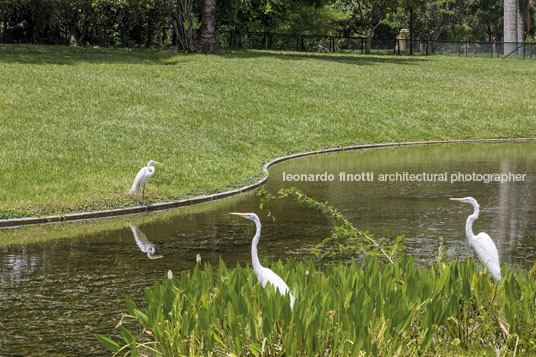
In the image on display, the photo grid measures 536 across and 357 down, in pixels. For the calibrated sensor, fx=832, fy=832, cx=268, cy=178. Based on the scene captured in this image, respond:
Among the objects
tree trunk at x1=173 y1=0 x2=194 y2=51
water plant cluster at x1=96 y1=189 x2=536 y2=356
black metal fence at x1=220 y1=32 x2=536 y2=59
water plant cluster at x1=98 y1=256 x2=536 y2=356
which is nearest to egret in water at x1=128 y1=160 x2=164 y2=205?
water plant cluster at x1=96 y1=189 x2=536 y2=356

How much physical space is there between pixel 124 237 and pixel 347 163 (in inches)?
460

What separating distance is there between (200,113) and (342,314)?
24.6m

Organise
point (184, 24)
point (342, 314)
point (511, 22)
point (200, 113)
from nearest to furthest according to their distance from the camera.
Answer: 1. point (342, 314)
2. point (200, 113)
3. point (184, 24)
4. point (511, 22)

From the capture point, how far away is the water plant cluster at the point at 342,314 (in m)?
6.93

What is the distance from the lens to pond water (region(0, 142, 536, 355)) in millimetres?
10039

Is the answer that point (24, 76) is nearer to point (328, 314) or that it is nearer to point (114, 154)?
point (114, 154)

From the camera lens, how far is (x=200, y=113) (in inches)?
1229

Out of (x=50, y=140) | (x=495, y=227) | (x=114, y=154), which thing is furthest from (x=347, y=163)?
(x=495, y=227)

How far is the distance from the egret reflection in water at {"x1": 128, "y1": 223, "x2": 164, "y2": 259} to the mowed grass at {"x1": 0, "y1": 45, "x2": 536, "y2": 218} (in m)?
2.16

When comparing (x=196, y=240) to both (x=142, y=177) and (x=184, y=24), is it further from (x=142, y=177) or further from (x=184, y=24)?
(x=184, y=24)

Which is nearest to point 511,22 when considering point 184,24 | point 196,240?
point 184,24

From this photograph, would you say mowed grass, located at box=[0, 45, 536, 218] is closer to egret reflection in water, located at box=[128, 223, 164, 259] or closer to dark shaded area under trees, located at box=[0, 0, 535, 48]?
egret reflection in water, located at box=[128, 223, 164, 259]

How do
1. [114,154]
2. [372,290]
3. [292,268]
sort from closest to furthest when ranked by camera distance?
[372,290] < [292,268] < [114,154]

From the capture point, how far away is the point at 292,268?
8.09 meters
